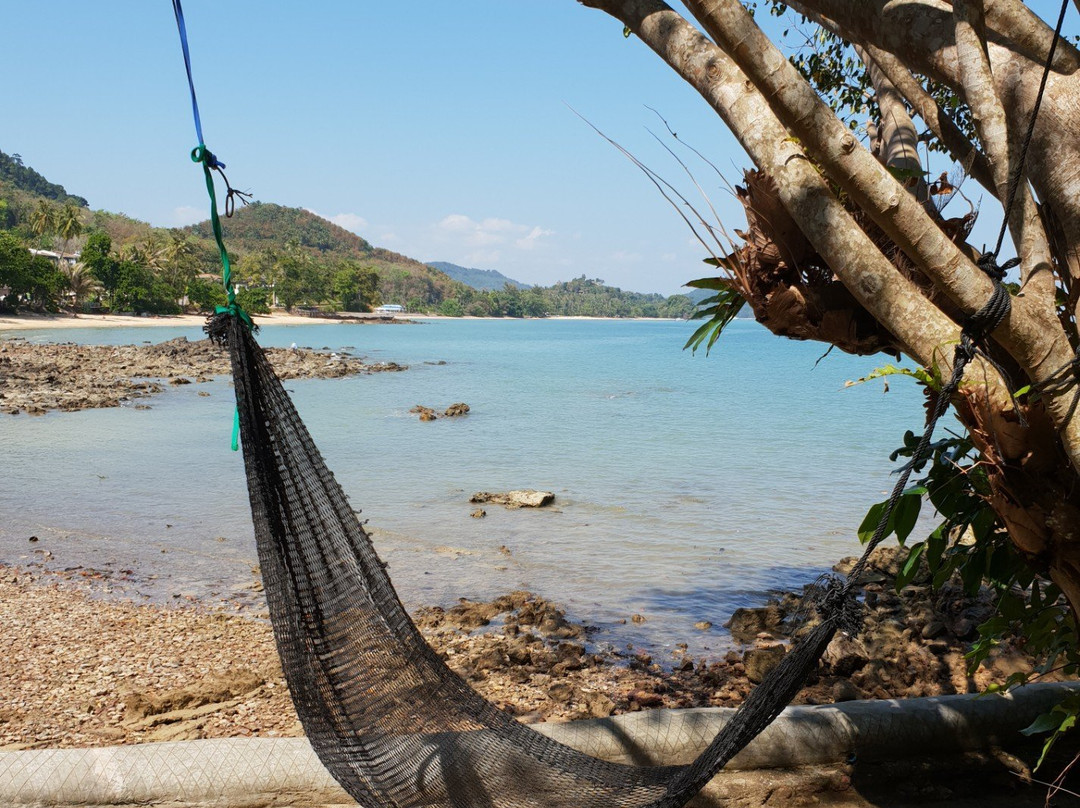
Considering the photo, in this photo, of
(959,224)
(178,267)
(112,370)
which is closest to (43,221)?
(178,267)

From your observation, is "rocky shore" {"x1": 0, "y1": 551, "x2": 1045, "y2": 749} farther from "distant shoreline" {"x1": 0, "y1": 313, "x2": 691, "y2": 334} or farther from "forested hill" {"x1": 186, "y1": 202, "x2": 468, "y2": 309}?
"forested hill" {"x1": 186, "y1": 202, "x2": 468, "y2": 309}

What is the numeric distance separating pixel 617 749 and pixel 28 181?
10929 centimetres

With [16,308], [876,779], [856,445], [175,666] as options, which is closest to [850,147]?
[876,779]

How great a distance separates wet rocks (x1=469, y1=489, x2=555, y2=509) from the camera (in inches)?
304

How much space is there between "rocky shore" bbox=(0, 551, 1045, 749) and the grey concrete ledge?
0.62 metres

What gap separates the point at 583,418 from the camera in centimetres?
1595

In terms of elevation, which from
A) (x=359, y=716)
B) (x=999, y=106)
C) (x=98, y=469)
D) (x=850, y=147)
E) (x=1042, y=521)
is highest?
(x=999, y=106)

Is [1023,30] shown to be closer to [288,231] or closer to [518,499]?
[518,499]

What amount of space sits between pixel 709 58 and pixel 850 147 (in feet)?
1.19

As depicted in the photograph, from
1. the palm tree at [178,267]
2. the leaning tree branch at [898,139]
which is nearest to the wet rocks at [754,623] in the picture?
the leaning tree branch at [898,139]

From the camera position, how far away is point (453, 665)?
148 inches

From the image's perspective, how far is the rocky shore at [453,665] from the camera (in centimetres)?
317

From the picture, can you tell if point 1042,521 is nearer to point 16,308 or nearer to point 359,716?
point 359,716

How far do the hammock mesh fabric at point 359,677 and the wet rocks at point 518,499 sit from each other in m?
5.38
